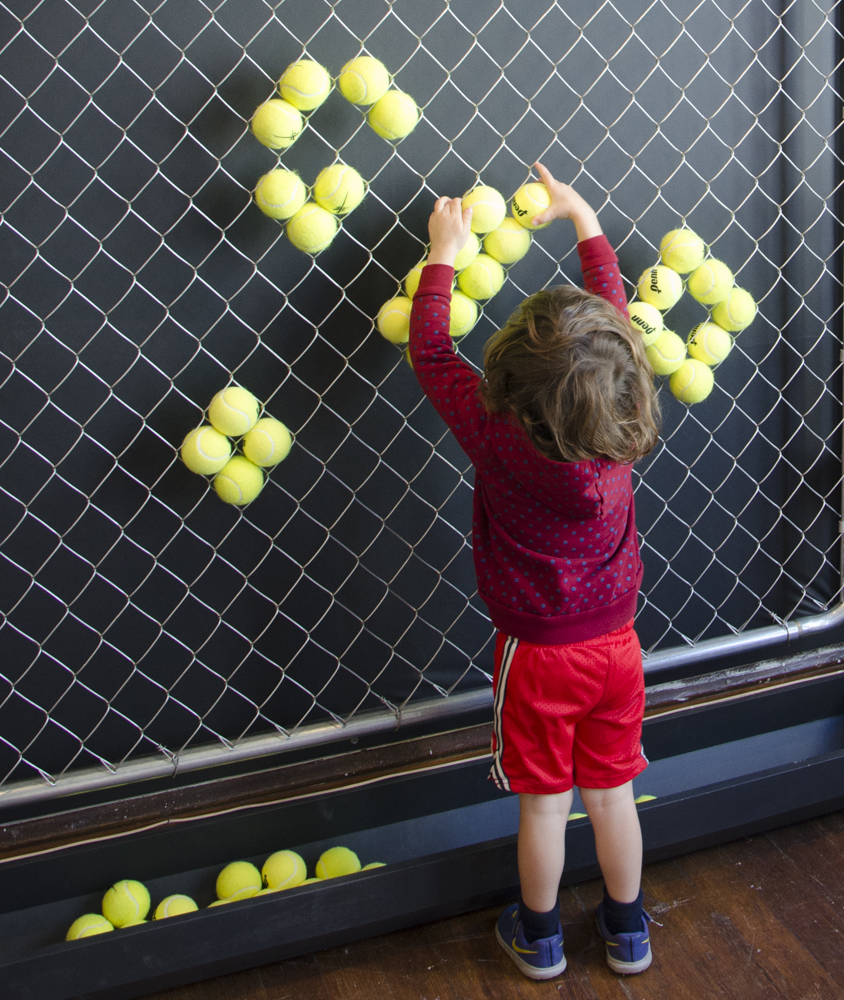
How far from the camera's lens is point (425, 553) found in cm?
148

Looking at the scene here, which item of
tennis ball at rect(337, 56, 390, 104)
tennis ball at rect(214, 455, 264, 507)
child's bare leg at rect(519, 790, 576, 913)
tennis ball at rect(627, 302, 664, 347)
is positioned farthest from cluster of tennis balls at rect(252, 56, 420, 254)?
child's bare leg at rect(519, 790, 576, 913)

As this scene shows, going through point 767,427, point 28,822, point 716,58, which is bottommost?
point 28,822

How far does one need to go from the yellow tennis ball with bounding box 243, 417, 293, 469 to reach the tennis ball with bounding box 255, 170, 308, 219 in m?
0.32

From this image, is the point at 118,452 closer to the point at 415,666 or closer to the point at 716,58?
the point at 415,666

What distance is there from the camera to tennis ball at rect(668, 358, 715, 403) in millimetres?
1388

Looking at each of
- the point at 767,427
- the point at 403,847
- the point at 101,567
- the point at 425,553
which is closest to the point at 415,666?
the point at 425,553

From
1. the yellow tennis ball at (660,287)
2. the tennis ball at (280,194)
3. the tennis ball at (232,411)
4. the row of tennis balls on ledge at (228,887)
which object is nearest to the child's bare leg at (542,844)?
the row of tennis balls on ledge at (228,887)

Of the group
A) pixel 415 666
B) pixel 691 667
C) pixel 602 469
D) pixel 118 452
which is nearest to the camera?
pixel 602 469

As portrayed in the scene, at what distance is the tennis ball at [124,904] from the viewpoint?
1.33 metres

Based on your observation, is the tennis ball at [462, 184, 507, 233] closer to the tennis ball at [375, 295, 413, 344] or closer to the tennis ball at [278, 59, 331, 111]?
the tennis ball at [375, 295, 413, 344]

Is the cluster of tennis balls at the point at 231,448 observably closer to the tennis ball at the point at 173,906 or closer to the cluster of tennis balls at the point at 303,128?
the cluster of tennis balls at the point at 303,128

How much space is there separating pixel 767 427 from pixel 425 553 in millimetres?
756

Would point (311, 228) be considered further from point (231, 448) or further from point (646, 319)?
point (646, 319)

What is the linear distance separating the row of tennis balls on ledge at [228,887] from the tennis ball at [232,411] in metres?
0.75
